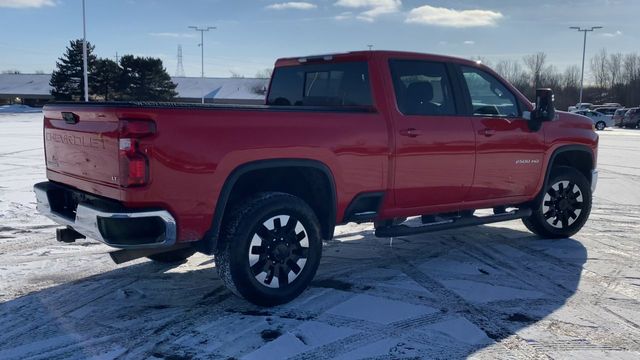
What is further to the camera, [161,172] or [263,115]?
[263,115]

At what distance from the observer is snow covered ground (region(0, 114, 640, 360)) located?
381 centimetres

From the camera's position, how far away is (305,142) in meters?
4.46

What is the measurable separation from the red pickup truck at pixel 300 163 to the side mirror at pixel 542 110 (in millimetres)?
17

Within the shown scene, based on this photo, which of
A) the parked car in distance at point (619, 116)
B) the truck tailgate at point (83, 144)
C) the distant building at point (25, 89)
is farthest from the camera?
the distant building at point (25, 89)

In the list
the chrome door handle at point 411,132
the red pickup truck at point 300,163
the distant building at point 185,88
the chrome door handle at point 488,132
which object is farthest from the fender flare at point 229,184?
the distant building at point 185,88

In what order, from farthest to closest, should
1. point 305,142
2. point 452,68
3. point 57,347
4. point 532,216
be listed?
point 532,216
point 452,68
point 305,142
point 57,347

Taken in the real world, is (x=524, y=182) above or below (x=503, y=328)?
above

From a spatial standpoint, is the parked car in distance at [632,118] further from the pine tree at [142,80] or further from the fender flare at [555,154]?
the fender flare at [555,154]

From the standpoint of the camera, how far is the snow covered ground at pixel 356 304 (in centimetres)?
381

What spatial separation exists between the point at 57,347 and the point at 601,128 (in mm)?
40459

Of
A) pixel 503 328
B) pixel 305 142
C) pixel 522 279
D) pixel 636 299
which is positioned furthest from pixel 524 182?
pixel 305 142

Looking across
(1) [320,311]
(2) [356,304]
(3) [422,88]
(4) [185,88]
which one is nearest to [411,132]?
(3) [422,88]

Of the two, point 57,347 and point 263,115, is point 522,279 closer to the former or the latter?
point 263,115

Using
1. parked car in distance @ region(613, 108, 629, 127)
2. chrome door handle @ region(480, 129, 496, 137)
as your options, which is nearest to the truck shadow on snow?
Answer: chrome door handle @ region(480, 129, 496, 137)
